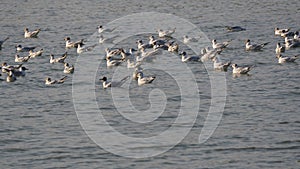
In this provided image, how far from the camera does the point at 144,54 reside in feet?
136

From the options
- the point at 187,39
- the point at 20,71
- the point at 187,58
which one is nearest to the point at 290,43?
the point at 187,39

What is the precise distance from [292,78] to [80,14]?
76.7 feet

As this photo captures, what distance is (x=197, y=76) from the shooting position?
36438 mm

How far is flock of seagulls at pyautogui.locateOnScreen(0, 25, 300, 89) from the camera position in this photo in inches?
1438

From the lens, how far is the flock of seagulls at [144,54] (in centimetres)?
3653

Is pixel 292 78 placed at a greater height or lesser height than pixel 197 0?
lesser

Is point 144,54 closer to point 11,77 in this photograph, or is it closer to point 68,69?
point 68,69

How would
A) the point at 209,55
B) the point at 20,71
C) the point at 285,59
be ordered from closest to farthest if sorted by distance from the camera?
1. the point at 20,71
2. the point at 285,59
3. the point at 209,55

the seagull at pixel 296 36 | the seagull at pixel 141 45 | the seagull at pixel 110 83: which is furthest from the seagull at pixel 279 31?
the seagull at pixel 110 83

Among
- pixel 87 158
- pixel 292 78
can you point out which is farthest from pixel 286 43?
pixel 87 158

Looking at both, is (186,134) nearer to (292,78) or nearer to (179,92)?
(179,92)

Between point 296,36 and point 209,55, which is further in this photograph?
point 296,36

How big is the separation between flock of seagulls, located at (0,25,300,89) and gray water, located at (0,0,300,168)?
41cm

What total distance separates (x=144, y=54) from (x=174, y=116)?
41.0ft
